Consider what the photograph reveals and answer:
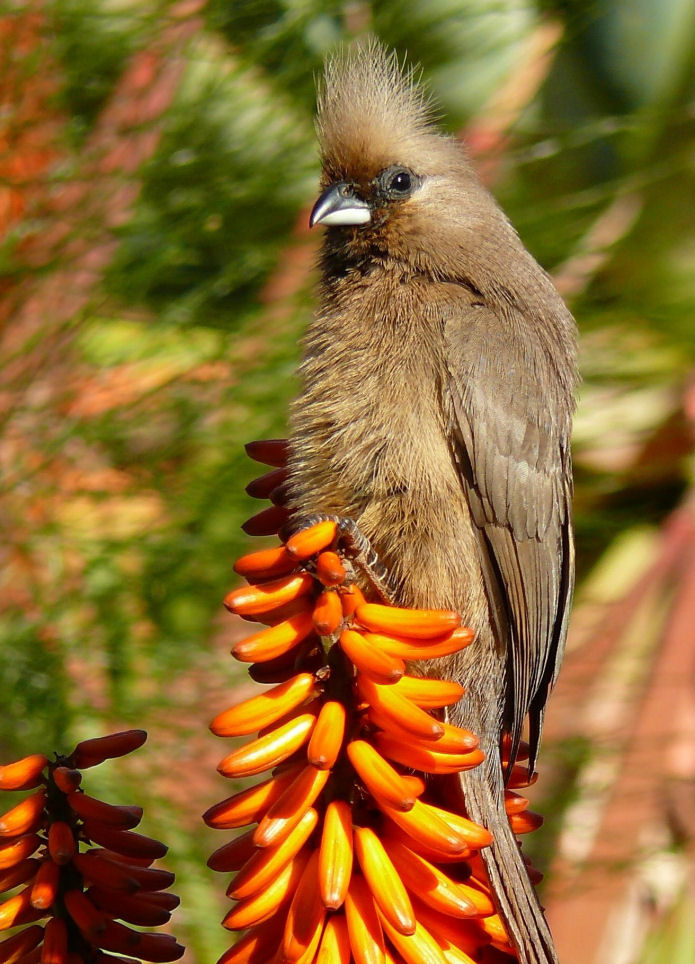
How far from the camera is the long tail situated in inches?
58.4

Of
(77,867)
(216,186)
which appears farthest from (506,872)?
(216,186)

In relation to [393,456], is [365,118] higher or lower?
higher

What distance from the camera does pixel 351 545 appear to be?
1.65 metres

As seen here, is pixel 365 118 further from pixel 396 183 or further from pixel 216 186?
pixel 216 186

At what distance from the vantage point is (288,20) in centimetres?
296

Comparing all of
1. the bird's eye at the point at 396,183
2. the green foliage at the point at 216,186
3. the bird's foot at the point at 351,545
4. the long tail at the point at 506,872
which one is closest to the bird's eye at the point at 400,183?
the bird's eye at the point at 396,183

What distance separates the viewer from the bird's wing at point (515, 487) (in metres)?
1.91

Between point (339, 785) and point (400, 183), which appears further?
point (400, 183)

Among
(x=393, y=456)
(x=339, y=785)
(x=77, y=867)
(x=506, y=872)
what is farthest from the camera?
(x=393, y=456)

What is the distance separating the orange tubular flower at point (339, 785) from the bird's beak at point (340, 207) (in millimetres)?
810

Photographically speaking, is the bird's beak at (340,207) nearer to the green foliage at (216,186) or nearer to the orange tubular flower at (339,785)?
the orange tubular flower at (339,785)

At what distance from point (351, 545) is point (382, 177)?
2.77ft

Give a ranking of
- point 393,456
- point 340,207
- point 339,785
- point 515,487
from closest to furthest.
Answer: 1. point 339,785
2. point 393,456
3. point 515,487
4. point 340,207

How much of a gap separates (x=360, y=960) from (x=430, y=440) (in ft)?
2.87
